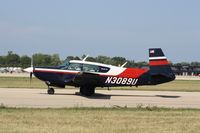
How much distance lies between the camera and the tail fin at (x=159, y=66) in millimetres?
24720

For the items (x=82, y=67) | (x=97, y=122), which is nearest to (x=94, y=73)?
(x=82, y=67)

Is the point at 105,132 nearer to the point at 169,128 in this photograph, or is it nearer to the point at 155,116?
the point at 169,128

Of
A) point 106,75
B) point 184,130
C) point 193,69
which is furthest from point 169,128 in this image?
point 193,69

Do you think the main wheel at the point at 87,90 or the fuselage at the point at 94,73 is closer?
the main wheel at the point at 87,90

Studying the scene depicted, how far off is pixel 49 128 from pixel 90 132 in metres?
1.06

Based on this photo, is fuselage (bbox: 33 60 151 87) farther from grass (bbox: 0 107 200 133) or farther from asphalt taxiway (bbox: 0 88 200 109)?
grass (bbox: 0 107 200 133)

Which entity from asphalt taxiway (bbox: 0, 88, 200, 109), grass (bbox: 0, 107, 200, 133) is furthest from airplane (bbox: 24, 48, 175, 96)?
grass (bbox: 0, 107, 200, 133)

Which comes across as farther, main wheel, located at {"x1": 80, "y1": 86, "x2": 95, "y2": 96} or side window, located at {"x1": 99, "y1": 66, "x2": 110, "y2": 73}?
side window, located at {"x1": 99, "y1": 66, "x2": 110, "y2": 73}

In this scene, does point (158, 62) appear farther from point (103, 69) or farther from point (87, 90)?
point (87, 90)

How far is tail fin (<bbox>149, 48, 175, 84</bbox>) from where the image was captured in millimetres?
24720

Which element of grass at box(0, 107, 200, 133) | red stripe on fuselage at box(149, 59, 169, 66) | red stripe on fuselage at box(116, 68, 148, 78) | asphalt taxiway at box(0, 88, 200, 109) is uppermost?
red stripe on fuselage at box(149, 59, 169, 66)

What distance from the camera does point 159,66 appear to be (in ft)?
81.1

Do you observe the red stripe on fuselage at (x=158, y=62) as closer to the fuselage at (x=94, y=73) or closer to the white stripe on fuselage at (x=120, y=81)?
the fuselage at (x=94, y=73)

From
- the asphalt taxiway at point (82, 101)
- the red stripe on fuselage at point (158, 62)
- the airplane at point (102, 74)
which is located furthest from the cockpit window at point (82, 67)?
the red stripe on fuselage at point (158, 62)
